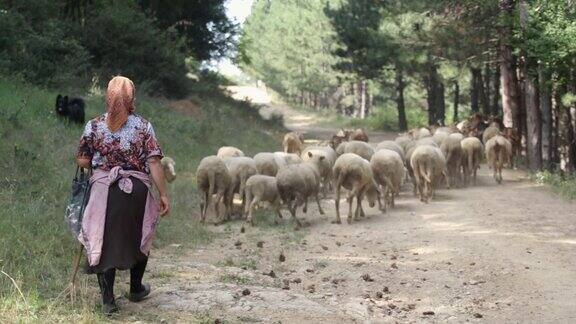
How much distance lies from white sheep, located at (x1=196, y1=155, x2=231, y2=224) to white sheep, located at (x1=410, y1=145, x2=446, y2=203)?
4.34 meters

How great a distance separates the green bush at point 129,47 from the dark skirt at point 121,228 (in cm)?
1698

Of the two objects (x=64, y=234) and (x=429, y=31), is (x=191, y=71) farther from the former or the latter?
(x=64, y=234)

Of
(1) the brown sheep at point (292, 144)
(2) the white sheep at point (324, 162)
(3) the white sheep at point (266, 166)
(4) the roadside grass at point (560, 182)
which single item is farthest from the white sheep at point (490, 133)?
(3) the white sheep at point (266, 166)

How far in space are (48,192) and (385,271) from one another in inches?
194

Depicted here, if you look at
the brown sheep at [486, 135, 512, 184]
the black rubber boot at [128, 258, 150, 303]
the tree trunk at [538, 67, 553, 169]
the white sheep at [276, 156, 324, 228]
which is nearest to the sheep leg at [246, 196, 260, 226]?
the white sheep at [276, 156, 324, 228]

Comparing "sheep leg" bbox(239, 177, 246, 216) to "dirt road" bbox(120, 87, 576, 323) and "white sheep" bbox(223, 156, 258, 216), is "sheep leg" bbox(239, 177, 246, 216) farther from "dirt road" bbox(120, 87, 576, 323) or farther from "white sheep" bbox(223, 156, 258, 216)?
"dirt road" bbox(120, 87, 576, 323)

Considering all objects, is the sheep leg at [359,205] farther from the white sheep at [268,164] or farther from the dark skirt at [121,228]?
the dark skirt at [121,228]

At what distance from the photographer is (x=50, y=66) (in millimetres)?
18703

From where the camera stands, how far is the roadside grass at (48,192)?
5363 mm

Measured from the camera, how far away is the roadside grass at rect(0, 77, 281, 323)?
536cm

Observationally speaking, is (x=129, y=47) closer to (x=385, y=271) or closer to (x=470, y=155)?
(x=470, y=155)

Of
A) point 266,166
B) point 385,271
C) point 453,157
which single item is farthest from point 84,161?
point 453,157

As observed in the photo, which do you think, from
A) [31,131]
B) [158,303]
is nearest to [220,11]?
[31,131]

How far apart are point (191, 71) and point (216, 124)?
43.3 ft
